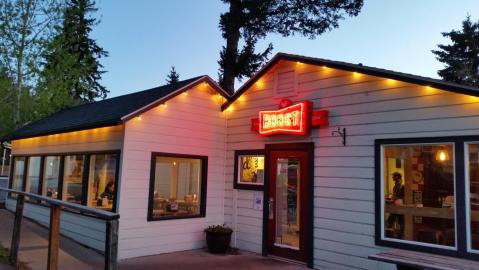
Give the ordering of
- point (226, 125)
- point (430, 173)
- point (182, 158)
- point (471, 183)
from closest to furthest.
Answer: point (471, 183) → point (430, 173) → point (182, 158) → point (226, 125)

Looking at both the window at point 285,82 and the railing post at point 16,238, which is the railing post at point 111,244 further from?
the window at point 285,82

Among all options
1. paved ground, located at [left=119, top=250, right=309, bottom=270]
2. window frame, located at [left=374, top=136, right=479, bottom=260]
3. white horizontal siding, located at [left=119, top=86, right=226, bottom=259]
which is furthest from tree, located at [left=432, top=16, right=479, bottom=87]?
paved ground, located at [left=119, top=250, right=309, bottom=270]

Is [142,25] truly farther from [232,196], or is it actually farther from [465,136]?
[465,136]

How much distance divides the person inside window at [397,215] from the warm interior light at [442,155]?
2.10 feet

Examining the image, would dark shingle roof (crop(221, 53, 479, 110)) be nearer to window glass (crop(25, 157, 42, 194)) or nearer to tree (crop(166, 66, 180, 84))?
window glass (crop(25, 157, 42, 194))

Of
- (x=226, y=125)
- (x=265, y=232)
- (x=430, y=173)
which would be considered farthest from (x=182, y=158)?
(x=430, y=173)

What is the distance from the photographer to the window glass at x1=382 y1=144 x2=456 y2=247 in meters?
5.46

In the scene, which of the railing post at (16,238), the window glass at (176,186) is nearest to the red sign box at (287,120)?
the window glass at (176,186)

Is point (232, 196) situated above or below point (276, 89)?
below

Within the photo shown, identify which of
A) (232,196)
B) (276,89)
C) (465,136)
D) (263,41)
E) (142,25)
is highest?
(142,25)

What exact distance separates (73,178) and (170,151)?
9.77ft

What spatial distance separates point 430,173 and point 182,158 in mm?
5047

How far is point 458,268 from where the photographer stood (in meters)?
4.53

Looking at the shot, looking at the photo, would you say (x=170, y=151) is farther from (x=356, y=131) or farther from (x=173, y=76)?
(x=173, y=76)
